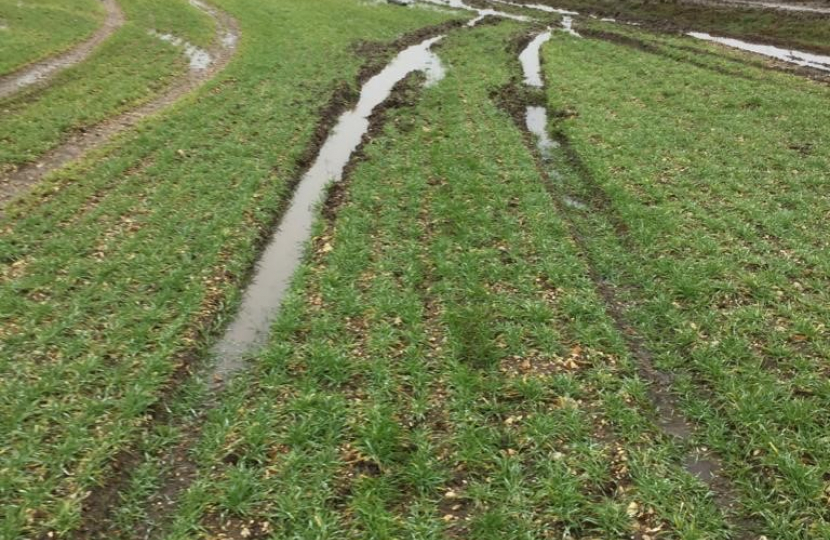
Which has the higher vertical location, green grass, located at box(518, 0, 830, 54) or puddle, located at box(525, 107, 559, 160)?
green grass, located at box(518, 0, 830, 54)

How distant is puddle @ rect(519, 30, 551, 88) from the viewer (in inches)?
1043

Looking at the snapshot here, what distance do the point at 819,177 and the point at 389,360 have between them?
13.9 metres

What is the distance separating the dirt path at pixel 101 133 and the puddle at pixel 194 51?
198mm

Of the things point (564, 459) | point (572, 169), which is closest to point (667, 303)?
point (564, 459)

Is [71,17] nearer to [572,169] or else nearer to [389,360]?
[572,169]

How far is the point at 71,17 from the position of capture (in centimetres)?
2973

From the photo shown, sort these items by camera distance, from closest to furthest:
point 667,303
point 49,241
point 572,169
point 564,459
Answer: point 564,459 < point 667,303 < point 49,241 < point 572,169

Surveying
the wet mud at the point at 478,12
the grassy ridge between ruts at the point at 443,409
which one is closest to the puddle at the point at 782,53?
the wet mud at the point at 478,12

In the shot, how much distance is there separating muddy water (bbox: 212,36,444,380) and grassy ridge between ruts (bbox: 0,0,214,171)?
7.58 m

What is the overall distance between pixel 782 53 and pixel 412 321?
112ft

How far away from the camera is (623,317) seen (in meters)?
10.5

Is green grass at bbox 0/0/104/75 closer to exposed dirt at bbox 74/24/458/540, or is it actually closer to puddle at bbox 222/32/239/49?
puddle at bbox 222/32/239/49

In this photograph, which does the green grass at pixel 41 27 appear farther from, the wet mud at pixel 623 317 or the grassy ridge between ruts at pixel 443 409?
the wet mud at pixel 623 317

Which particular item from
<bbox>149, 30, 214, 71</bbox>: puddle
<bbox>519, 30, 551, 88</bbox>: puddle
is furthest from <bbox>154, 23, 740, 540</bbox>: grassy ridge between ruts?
<bbox>149, 30, 214, 71</bbox>: puddle
